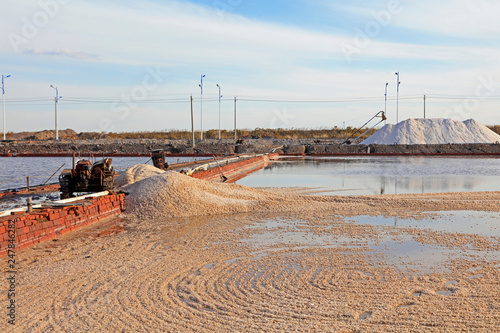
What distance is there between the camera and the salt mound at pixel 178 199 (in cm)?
1215

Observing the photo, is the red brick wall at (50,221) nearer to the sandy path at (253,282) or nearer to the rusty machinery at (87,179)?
the sandy path at (253,282)

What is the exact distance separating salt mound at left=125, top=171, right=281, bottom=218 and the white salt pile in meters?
43.6

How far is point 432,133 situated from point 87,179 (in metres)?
51.6

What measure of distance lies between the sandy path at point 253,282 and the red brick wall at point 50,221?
0.28 m

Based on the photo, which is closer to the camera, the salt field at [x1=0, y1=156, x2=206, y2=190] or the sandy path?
the sandy path

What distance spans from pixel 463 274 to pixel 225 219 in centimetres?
585

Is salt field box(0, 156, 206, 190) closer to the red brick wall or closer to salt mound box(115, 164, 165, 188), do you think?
salt mound box(115, 164, 165, 188)

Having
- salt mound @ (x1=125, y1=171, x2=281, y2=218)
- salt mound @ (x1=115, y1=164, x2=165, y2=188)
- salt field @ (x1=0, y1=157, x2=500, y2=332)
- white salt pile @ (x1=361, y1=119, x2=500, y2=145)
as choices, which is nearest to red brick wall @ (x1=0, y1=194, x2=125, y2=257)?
salt field @ (x1=0, y1=157, x2=500, y2=332)

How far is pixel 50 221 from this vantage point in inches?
366

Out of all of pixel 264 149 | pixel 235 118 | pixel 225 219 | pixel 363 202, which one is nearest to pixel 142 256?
pixel 225 219

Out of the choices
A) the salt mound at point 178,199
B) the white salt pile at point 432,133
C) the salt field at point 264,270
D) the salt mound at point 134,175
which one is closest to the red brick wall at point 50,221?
the salt field at point 264,270

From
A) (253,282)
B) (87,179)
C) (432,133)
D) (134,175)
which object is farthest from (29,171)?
(432,133)

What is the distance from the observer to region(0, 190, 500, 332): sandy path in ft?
16.6

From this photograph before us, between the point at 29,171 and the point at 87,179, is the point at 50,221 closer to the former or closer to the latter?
the point at 87,179
